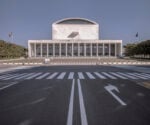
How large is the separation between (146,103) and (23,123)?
4187mm

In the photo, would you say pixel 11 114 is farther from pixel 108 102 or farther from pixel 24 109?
pixel 108 102

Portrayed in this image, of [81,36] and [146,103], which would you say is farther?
[81,36]

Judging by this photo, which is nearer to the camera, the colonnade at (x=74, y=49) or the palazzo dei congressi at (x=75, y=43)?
the palazzo dei congressi at (x=75, y=43)

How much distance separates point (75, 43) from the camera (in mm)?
88375

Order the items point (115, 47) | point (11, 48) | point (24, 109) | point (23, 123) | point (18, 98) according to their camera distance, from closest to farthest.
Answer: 1. point (23, 123)
2. point (24, 109)
3. point (18, 98)
4. point (11, 48)
5. point (115, 47)

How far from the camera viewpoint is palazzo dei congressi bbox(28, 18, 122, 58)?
8681cm

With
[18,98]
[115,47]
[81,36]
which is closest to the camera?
[18,98]

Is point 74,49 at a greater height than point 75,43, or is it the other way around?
point 75,43

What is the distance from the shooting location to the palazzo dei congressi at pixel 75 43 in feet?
285

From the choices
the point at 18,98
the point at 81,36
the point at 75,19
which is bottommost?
the point at 18,98

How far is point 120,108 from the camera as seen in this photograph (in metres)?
6.98

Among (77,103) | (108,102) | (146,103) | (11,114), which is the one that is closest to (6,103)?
(11,114)

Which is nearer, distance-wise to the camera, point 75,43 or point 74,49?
point 75,43

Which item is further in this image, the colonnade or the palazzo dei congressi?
the colonnade
